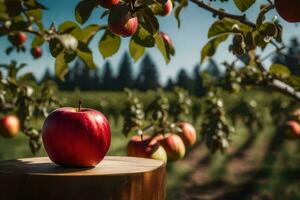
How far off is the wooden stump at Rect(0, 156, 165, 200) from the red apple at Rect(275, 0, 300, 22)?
0.68m

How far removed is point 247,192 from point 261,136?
669cm

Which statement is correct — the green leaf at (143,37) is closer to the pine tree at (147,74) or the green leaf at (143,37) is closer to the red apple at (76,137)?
the red apple at (76,137)

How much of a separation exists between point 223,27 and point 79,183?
821mm

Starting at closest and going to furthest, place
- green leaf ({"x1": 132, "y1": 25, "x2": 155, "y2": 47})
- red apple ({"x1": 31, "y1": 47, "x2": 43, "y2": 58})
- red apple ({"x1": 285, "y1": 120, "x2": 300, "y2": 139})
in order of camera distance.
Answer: green leaf ({"x1": 132, "y1": 25, "x2": 155, "y2": 47}), red apple ({"x1": 31, "y1": 47, "x2": 43, "y2": 58}), red apple ({"x1": 285, "y1": 120, "x2": 300, "y2": 139})

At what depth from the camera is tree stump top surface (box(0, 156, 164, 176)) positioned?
171 centimetres

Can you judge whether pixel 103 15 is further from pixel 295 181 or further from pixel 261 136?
pixel 261 136

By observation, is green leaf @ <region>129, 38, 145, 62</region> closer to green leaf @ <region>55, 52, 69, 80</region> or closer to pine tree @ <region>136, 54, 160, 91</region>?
green leaf @ <region>55, 52, 69, 80</region>

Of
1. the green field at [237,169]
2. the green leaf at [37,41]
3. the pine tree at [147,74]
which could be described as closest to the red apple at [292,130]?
the green leaf at [37,41]

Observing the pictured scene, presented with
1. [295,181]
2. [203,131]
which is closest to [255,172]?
[295,181]

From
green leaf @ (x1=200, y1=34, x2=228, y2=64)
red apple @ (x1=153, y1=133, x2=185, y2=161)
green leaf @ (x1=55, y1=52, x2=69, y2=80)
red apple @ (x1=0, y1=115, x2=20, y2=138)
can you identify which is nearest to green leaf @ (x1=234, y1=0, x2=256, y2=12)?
green leaf @ (x1=200, y1=34, x2=228, y2=64)

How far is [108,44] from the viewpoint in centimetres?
203

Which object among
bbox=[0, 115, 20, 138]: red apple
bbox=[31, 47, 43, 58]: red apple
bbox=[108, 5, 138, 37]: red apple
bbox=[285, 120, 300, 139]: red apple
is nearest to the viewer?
bbox=[108, 5, 138, 37]: red apple

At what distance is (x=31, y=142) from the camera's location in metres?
3.46

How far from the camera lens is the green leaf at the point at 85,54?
75.2 inches
